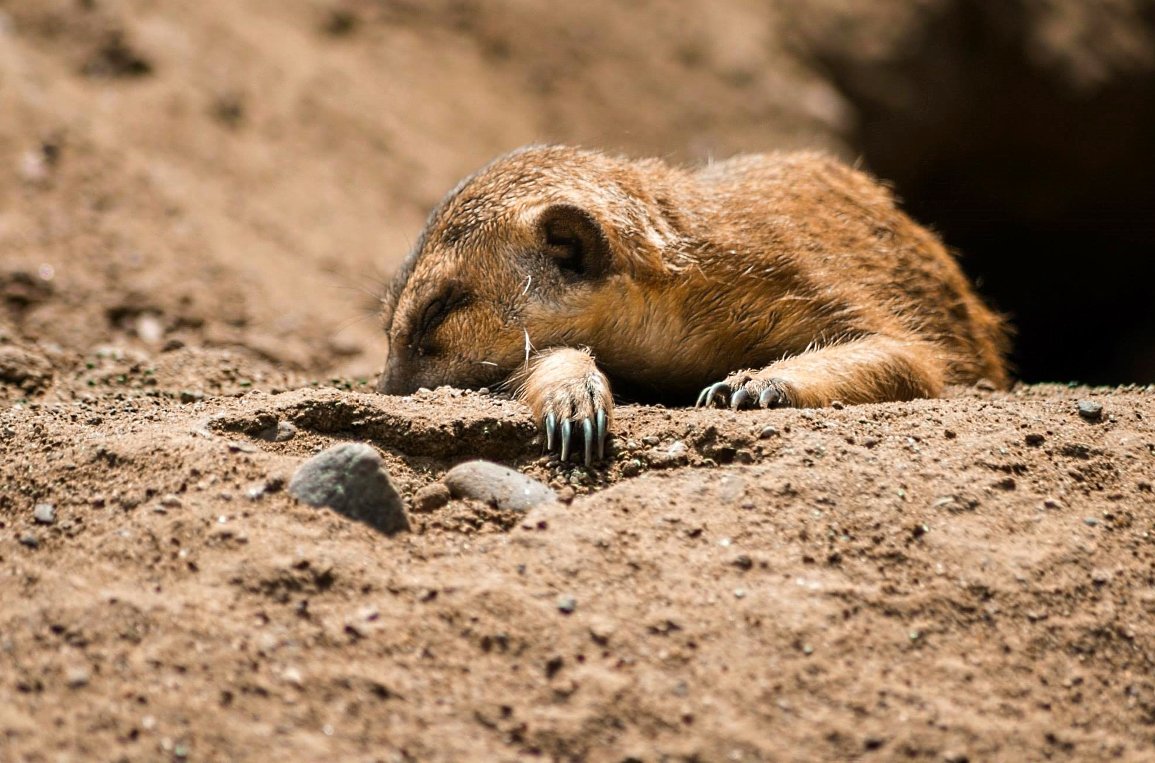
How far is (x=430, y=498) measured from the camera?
3.40m

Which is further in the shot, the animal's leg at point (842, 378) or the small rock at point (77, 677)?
the animal's leg at point (842, 378)

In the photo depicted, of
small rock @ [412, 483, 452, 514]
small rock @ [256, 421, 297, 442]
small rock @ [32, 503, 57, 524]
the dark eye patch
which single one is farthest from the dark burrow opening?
small rock @ [32, 503, 57, 524]

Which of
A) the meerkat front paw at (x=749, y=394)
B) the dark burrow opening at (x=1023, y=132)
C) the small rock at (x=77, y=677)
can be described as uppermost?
the dark burrow opening at (x=1023, y=132)

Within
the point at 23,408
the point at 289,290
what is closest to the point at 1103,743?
the point at 23,408

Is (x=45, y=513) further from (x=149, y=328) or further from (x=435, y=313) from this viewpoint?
(x=149, y=328)

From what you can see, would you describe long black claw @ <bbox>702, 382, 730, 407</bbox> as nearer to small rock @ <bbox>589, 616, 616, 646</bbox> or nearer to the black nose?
the black nose

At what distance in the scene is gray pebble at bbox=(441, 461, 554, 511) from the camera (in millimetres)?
3400

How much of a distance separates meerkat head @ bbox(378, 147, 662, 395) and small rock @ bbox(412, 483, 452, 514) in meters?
1.28

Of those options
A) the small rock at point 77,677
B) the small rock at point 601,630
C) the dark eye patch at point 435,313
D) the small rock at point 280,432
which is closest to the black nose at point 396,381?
the dark eye patch at point 435,313

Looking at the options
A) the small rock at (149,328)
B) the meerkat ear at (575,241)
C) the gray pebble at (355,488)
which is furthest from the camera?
the small rock at (149,328)

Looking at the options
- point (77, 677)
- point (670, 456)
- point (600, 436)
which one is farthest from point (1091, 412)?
point (77, 677)

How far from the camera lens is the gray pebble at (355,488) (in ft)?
10.6

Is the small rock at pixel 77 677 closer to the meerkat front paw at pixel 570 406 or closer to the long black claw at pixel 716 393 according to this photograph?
the meerkat front paw at pixel 570 406

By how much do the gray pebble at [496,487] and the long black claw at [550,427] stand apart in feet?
→ 0.88
